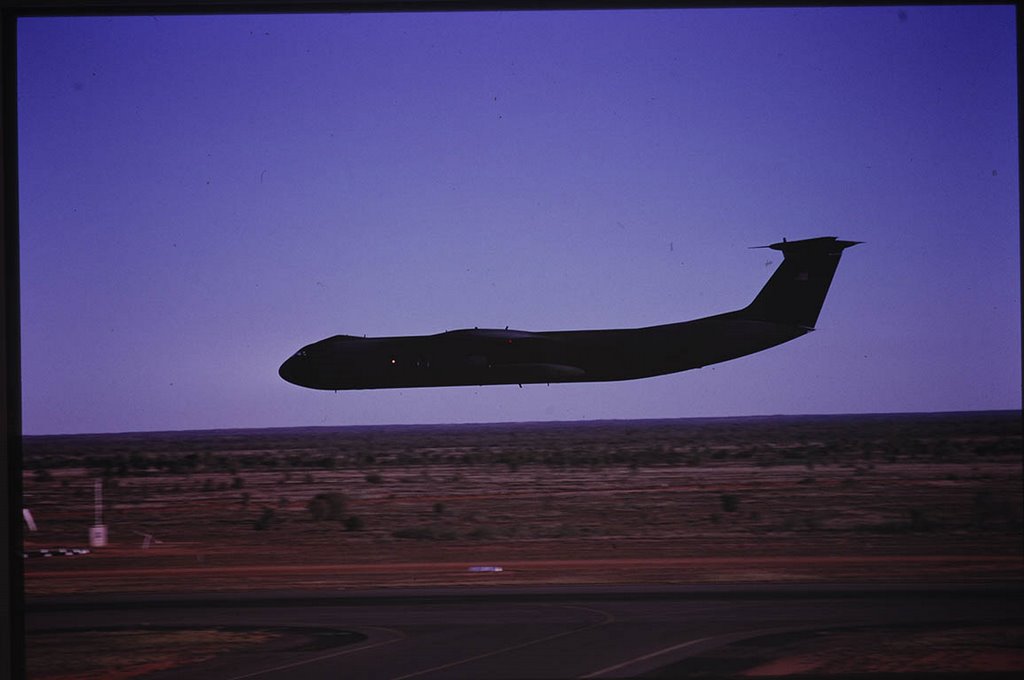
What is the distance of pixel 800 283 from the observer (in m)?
18.0

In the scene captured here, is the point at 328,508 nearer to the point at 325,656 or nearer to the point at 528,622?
the point at 528,622

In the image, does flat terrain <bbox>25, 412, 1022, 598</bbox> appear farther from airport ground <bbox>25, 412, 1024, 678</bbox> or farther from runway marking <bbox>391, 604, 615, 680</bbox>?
runway marking <bbox>391, 604, 615, 680</bbox>

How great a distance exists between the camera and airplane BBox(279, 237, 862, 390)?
18156 mm

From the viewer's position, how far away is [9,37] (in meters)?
9.05

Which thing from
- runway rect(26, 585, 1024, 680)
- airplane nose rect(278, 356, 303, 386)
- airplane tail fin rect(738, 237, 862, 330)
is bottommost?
runway rect(26, 585, 1024, 680)

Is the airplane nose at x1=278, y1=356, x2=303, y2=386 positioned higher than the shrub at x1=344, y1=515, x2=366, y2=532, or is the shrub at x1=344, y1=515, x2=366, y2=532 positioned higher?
the airplane nose at x1=278, y1=356, x2=303, y2=386

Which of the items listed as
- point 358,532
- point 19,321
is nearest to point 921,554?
point 358,532

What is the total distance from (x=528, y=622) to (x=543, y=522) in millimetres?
14468

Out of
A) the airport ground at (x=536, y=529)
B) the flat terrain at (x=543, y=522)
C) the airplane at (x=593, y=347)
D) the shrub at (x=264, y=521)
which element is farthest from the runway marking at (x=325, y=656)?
the shrub at (x=264, y=521)

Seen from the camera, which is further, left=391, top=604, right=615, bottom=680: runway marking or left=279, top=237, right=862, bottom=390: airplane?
left=279, top=237, right=862, bottom=390: airplane

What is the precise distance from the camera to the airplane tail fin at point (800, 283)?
17562mm

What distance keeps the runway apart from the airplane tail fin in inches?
195

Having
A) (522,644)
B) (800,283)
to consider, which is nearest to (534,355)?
(800,283)

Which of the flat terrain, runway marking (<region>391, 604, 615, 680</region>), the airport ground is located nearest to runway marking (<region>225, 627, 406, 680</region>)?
the airport ground
